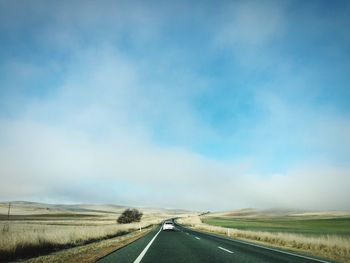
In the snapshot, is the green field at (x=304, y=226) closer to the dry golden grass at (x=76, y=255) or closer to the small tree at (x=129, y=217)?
the small tree at (x=129, y=217)

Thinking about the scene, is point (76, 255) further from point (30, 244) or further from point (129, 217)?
point (129, 217)

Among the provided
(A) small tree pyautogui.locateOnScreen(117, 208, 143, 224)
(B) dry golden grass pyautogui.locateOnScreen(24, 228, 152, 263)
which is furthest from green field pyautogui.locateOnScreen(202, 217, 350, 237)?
(B) dry golden grass pyautogui.locateOnScreen(24, 228, 152, 263)

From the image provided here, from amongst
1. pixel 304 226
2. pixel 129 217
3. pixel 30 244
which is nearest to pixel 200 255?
pixel 30 244

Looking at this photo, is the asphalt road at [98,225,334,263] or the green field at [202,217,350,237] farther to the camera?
the green field at [202,217,350,237]

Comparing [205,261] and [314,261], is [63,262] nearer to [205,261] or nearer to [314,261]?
[205,261]

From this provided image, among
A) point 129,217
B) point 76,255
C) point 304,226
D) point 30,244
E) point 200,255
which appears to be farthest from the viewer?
point 129,217

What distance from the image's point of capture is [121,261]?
486 inches

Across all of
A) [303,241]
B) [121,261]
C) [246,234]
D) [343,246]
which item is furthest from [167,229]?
[121,261]

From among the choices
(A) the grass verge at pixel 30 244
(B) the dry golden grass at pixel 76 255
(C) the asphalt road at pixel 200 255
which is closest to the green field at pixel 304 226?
(C) the asphalt road at pixel 200 255

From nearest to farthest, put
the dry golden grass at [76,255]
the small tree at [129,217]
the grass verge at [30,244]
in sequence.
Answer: the dry golden grass at [76,255], the grass verge at [30,244], the small tree at [129,217]

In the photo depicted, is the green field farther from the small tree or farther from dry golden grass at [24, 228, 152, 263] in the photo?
dry golden grass at [24, 228, 152, 263]

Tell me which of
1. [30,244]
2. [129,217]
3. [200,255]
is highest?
[129,217]

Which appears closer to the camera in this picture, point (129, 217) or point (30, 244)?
point (30, 244)

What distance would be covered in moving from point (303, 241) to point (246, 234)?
1188 cm
